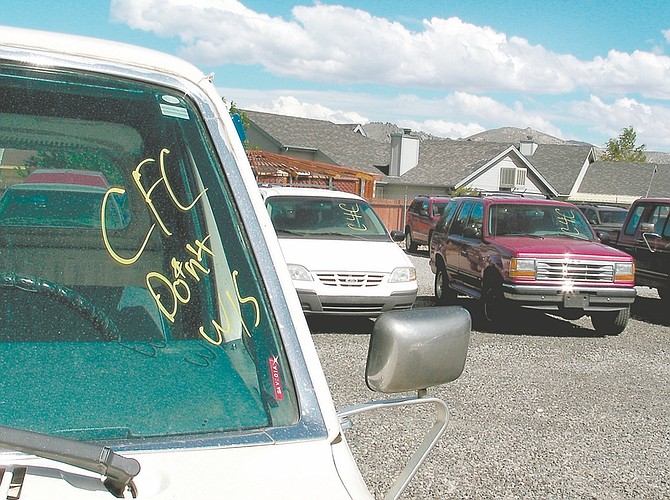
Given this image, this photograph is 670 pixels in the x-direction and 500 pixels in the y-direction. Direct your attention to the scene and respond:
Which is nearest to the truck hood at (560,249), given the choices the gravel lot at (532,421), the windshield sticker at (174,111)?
the gravel lot at (532,421)

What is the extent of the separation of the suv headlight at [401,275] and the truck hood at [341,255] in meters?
0.06

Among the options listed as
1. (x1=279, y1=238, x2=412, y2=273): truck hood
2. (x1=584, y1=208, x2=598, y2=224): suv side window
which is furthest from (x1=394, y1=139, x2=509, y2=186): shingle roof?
(x1=279, y1=238, x2=412, y2=273): truck hood

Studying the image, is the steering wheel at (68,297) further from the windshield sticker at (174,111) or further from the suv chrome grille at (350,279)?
the suv chrome grille at (350,279)

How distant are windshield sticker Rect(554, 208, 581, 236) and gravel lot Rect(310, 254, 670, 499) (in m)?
1.56

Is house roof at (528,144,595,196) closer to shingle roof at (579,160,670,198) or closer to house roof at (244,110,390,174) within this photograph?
shingle roof at (579,160,670,198)

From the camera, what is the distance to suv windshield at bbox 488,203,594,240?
11.8m

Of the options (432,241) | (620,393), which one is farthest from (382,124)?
(620,393)

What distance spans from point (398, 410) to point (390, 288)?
3.24m

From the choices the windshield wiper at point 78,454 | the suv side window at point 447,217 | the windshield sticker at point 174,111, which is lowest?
the suv side window at point 447,217

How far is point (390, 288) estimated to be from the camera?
10250 millimetres

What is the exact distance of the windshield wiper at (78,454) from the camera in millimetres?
1308

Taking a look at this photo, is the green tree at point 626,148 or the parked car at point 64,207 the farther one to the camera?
the green tree at point 626,148

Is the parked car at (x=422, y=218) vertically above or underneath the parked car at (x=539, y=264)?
underneath

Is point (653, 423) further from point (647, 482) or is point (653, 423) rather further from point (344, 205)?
point (344, 205)
